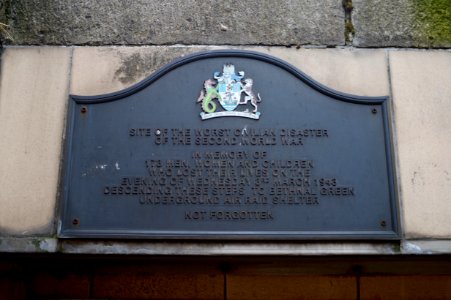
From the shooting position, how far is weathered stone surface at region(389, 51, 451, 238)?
3.73 m

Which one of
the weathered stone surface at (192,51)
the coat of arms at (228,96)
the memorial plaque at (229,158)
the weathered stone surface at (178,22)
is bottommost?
the memorial plaque at (229,158)

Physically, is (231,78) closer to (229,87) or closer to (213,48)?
(229,87)

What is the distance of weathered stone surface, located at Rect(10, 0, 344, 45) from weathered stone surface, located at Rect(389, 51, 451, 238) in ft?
2.00

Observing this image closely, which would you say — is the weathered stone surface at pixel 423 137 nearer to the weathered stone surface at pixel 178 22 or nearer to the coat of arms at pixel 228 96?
the weathered stone surface at pixel 178 22

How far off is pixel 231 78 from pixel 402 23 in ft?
4.76

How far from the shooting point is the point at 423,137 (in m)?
3.87

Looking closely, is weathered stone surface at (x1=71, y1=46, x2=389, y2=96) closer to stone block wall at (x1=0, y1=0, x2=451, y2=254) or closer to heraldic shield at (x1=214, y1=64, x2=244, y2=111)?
stone block wall at (x1=0, y1=0, x2=451, y2=254)

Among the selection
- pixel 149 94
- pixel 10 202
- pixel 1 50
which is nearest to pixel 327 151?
pixel 149 94

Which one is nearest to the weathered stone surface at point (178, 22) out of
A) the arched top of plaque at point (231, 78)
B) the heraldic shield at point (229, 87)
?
Answer: the arched top of plaque at point (231, 78)

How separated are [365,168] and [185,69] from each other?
4.94 feet

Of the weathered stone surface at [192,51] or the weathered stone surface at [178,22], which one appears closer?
the weathered stone surface at [192,51]

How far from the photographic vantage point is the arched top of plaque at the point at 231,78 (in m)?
3.87

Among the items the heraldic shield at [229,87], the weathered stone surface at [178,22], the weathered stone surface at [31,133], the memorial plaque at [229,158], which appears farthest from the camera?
the weathered stone surface at [178,22]

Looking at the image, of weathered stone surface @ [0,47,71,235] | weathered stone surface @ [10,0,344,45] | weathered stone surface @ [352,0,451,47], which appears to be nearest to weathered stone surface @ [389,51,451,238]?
weathered stone surface @ [352,0,451,47]
